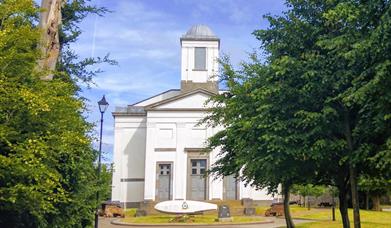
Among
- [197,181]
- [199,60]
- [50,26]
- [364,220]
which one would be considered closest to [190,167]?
[197,181]

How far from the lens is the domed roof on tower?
64.8 metres

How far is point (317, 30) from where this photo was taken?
1644cm

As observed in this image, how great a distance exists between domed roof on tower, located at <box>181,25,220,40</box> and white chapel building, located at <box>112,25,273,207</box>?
0.41 feet

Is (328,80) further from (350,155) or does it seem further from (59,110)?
(59,110)

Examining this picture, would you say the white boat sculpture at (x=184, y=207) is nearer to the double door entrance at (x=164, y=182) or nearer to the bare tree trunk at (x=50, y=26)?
the double door entrance at (x=164, y=182)

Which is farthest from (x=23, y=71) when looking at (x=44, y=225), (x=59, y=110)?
(x=44, y=225)

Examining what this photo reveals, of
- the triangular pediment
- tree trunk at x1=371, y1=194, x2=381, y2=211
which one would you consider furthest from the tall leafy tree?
the triangular pediment

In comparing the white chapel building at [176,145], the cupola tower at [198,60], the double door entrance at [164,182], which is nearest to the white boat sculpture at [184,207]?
the white chapel building at [176,145]

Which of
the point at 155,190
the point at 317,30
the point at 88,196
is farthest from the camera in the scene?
the point at 155,190

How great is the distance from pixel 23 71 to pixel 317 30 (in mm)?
8906

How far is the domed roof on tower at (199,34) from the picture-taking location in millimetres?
64762

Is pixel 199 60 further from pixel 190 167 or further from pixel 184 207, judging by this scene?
pixel 184 207

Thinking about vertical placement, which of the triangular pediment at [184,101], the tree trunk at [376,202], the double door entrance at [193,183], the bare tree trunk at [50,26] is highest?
the triangular pediment at [184,101]

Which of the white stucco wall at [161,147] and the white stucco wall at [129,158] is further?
the white stucco wall at [129,158]
